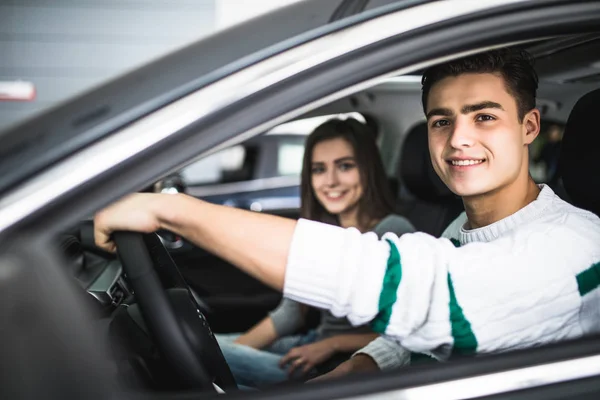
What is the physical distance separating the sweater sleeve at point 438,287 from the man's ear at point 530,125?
39 cm

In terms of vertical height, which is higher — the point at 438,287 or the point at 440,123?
the point at 440,123

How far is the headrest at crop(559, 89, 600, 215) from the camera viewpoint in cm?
148

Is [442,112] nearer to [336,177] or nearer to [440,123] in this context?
[440,123]

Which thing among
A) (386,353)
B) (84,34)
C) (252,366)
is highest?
(84,34)

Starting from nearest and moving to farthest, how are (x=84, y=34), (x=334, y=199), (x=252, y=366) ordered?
1. (x=252, y=366)
2. (x=334, y=199)
3. (x=84, y=34)

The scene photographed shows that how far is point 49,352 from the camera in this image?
0.79m

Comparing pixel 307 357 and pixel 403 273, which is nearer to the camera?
pixel 403 273

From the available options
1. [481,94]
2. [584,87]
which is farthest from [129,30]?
[481,94]

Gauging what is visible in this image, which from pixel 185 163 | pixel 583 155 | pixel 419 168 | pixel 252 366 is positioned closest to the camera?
pixel 185 163

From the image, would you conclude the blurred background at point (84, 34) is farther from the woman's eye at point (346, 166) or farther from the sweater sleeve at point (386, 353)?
the sweater sleeve at point (386, 353)

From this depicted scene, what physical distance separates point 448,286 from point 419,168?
68.4 inches

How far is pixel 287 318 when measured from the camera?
2.45m

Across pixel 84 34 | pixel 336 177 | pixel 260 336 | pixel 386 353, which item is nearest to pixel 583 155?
pixel 386 353

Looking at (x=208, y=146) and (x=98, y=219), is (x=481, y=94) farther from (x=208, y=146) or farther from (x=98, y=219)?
(x=98, y=219)
